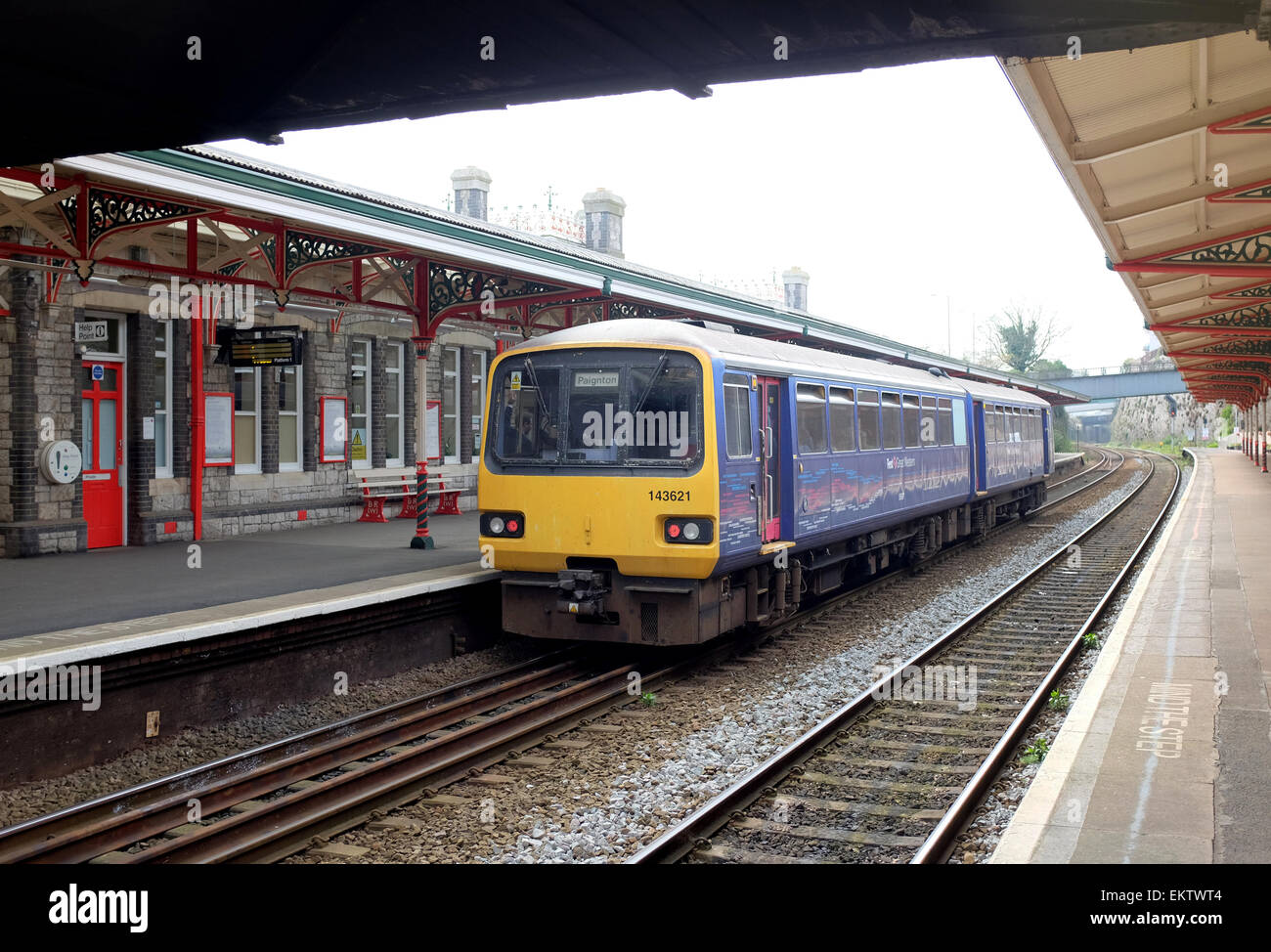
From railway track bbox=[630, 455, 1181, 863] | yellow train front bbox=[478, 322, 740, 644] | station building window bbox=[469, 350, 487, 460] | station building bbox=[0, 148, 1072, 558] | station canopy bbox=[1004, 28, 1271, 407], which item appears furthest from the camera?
station building window bbox=[469, 350, 487, 460]

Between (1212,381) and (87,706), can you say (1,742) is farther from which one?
(1212,381)

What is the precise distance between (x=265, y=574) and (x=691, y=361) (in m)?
4.94

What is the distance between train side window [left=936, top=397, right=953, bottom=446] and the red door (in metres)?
11.0

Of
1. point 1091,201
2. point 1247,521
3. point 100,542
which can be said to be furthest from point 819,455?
point 1247,521

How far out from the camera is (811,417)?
1092cm

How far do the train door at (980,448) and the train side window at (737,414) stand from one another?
9.86 meters

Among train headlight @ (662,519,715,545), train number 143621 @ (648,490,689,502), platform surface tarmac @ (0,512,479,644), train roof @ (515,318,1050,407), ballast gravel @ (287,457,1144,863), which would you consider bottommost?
ballast gravel @ (287,457,1144,863)

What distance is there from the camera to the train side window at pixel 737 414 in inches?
360

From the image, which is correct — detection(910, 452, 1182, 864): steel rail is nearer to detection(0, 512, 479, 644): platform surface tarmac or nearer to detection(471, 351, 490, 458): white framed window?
detection(0, 512, 479, 644): platform surface tarmac

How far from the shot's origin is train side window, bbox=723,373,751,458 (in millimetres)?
9156

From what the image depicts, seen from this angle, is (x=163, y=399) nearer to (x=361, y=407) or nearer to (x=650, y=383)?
(x=361, y=407)

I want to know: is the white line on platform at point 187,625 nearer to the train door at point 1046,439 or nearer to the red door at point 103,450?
the red door at point 103,450

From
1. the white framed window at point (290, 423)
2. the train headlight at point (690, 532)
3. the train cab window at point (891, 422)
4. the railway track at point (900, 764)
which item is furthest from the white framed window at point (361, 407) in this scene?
the railway track at point (900, 764)

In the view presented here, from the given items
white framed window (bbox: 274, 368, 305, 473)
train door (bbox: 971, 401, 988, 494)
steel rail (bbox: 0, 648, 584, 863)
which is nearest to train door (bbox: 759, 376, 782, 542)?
steel rail (bbox: 0, 648, 584, 863)
